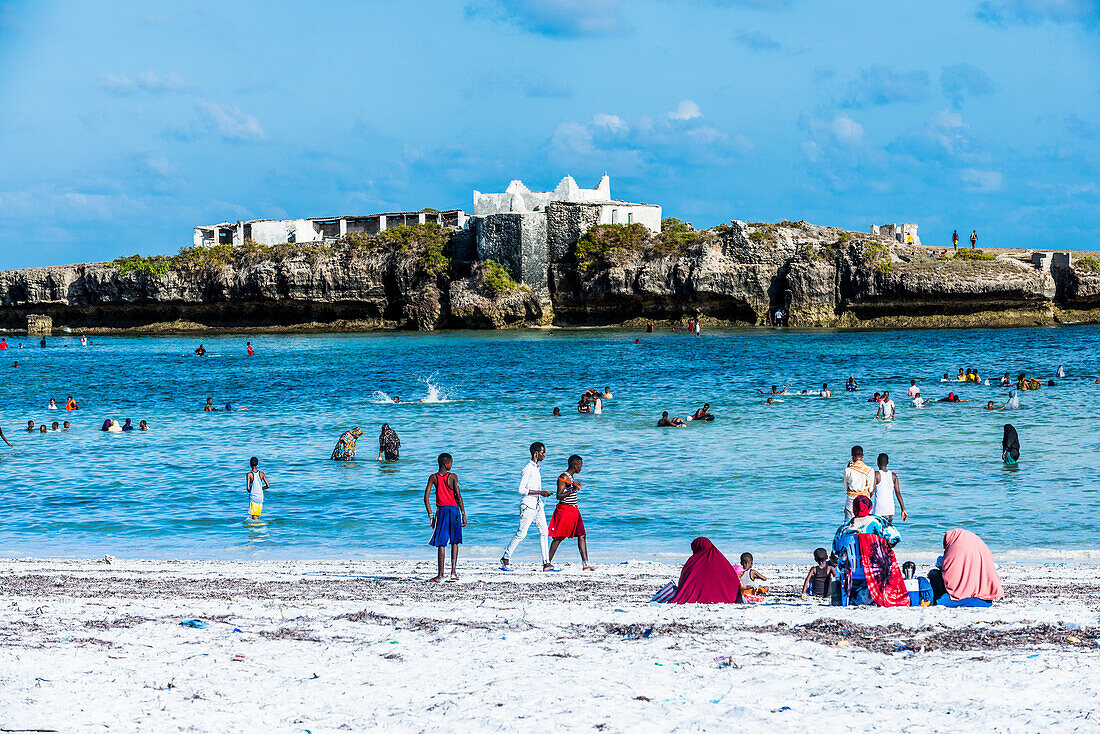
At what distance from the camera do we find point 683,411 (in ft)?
102

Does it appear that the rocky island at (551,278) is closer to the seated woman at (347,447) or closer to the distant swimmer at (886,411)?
the distant swimmer at (886,411)

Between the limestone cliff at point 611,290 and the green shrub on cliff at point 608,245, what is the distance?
9.6 inches

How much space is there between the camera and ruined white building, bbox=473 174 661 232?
84.4 metres

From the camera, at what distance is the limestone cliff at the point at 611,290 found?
2827 inches

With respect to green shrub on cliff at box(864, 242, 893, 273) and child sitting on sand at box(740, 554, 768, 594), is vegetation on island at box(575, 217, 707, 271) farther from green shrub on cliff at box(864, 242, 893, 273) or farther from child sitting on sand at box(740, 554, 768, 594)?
child sitting on sand at box(740, 554, 768, 594)

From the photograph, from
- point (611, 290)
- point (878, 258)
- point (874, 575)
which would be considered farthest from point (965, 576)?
point (611, 290)

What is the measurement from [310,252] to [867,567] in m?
84.5

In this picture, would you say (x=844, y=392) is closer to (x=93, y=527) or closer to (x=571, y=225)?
(x=93, y=527)

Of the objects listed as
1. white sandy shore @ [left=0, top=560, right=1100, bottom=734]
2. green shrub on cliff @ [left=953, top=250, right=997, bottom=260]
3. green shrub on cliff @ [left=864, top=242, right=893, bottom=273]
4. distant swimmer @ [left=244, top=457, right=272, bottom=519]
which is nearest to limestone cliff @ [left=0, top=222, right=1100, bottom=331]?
green shrub on cliff @ [left=864, top=242, right=893, bottom=273]

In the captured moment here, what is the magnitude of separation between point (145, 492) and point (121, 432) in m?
10.0

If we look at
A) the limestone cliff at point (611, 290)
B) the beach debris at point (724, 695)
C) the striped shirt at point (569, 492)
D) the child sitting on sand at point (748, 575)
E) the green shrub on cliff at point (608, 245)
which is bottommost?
the child sitting on sand at point (748, 575)

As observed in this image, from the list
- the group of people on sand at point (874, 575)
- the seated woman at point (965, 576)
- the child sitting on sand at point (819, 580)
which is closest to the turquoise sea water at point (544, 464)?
the child sitting on sand at point (819, 580)

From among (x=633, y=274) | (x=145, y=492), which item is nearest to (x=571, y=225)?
(x=633, y=274)

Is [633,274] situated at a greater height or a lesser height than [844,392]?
greater
